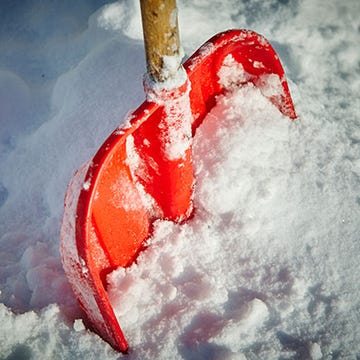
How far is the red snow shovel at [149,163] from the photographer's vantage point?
3.19ft

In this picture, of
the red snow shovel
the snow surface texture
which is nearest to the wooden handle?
the red snow shovel

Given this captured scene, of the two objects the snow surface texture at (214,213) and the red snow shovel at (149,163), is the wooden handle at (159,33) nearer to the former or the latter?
the red snow shovel at (149,163)

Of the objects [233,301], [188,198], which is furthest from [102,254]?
[233,301]

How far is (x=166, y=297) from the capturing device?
122 centimetres

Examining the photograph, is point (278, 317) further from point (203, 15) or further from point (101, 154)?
point (203, 15)

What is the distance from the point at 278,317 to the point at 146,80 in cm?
82

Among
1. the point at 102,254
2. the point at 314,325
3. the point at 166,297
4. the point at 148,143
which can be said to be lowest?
the point at 314,325

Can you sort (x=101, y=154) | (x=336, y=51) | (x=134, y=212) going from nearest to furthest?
(x=101, y=154) → (x=134, y=212) → (x=336, y=51)

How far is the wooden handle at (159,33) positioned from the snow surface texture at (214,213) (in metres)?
0.48

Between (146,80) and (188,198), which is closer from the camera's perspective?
(146,80)

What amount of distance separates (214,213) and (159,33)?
66cm

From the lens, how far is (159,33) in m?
0.91

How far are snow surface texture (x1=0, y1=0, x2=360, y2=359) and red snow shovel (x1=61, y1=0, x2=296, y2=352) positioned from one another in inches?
2.3

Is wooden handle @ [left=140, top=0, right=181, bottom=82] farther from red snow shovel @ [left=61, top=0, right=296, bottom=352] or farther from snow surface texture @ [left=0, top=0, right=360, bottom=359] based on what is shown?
snow surface texture @ [left=0, top=0, right=360, bottom=359]
